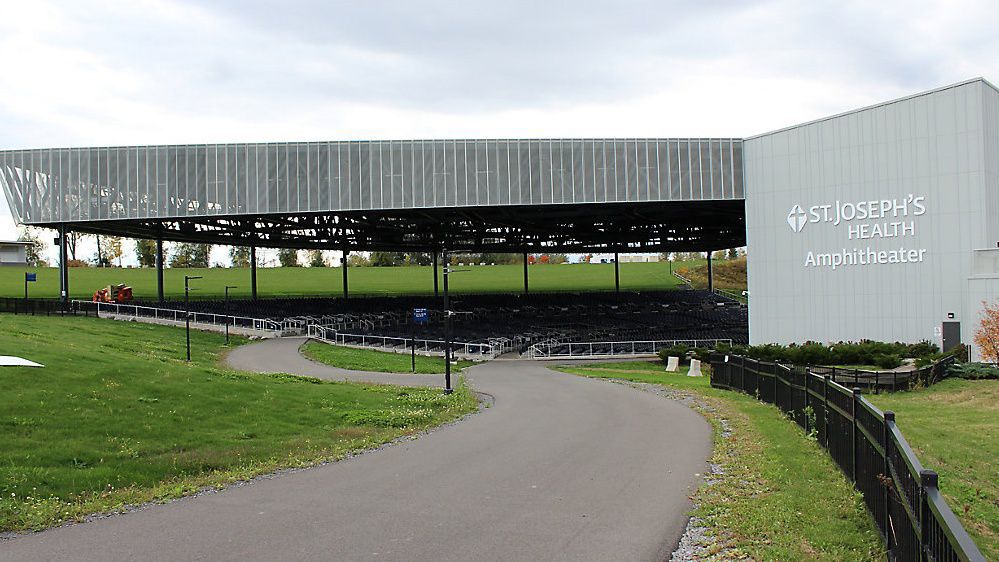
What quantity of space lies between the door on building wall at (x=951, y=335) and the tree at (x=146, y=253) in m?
140

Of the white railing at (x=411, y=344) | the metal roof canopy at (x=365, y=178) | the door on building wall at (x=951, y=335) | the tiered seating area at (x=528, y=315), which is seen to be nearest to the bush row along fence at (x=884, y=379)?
the door on building wall at (x=951, y=335)

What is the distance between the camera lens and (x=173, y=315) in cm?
5188

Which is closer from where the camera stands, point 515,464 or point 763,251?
point 515,464

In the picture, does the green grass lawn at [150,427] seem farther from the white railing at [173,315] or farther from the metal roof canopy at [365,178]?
the white railing at [173,315]

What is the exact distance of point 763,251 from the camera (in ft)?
137

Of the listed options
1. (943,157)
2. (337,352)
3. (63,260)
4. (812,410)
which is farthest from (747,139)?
(63,260)

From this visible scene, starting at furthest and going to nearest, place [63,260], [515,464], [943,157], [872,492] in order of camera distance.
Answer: [63,260] → [943,157] → [515,464] → [872,492]

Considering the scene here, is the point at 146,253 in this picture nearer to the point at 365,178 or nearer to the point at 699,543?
the point at 365,178

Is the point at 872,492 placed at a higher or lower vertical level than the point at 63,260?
lower

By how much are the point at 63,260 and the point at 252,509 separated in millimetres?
49380

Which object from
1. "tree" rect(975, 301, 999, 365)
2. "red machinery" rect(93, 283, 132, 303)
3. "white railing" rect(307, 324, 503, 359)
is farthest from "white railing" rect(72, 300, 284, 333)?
"tree" rect(975, 301, 999, 365)

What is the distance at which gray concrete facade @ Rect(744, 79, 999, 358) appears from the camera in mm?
34375

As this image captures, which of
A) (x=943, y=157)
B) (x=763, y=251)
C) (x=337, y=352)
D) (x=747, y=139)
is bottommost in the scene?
(x=337, y=352)

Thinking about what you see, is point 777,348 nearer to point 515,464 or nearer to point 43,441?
point 515,464
